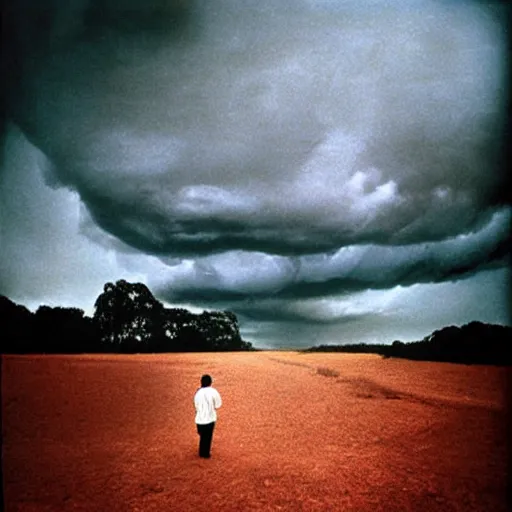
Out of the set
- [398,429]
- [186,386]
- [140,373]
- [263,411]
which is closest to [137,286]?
[140,373]

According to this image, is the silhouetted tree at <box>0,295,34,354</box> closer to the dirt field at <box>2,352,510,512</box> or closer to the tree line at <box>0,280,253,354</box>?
the tree line at <box>0,280,253,354</box>

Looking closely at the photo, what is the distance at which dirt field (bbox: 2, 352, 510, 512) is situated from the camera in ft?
26.7

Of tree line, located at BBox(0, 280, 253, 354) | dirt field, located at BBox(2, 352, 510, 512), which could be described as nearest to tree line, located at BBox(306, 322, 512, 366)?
dirt field, located at BBox(2, 352, 510, 512)

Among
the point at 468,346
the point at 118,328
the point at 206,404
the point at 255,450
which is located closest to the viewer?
the point at 206,404

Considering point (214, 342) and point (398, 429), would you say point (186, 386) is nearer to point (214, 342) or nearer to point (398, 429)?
point (398, 429)

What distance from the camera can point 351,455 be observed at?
11.1 metres

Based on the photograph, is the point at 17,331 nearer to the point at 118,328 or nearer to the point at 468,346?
the point at 118,328

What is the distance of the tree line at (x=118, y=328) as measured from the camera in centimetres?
4484

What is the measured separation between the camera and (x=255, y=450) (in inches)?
455

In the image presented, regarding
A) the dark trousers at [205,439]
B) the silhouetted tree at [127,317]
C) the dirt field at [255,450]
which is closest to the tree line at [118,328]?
the silhouetted tree at [127,317]

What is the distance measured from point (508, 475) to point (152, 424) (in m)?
11.3

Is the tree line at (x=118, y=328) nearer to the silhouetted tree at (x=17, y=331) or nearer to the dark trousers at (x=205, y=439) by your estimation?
the silhouetted tree at (x=17, y=331)

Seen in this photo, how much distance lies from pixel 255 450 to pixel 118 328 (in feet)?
181

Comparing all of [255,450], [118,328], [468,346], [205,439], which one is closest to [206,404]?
[205,439]
